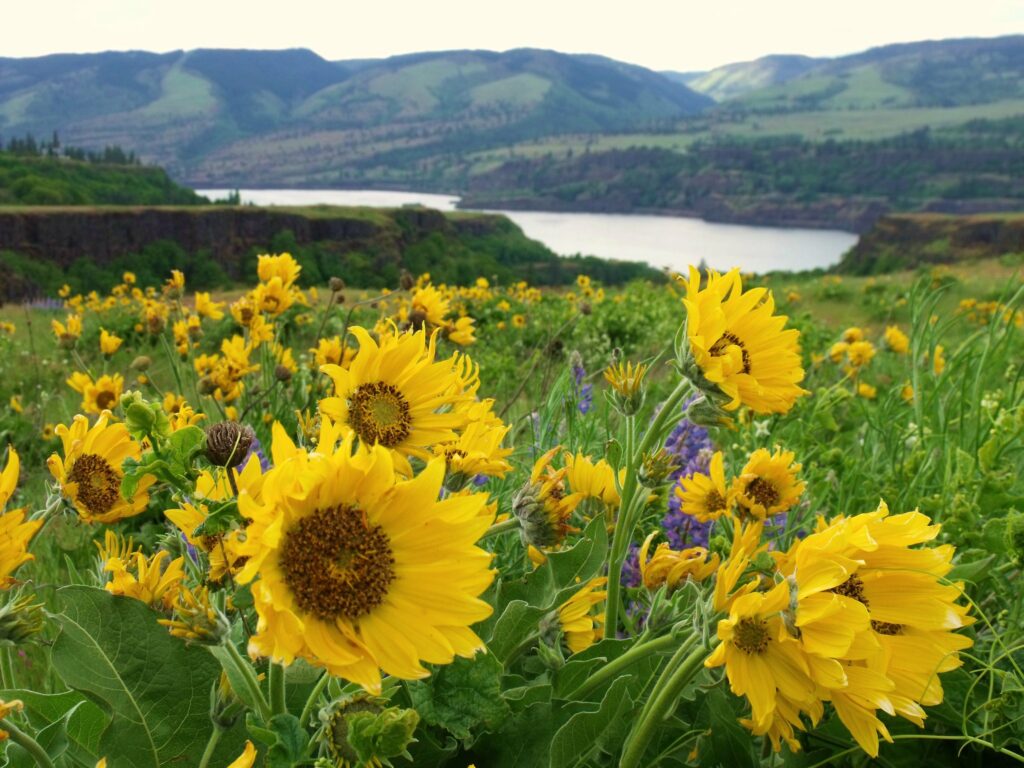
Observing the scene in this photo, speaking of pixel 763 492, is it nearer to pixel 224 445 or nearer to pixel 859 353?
pixel 224 445

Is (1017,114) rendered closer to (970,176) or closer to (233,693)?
(970,176)

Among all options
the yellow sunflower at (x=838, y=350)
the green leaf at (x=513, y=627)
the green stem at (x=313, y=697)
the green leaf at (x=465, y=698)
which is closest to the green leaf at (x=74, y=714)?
the green stem at (x=313, y=697)

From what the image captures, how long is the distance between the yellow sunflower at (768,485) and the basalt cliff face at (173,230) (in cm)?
3568

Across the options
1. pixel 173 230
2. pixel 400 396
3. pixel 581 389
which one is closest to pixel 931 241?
pixel 173 230

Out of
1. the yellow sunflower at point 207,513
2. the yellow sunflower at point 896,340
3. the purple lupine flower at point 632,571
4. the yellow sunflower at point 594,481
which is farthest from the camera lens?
the yellow sunflower at point 896,340

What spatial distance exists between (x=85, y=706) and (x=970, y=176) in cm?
12165

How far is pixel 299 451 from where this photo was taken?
0.77m

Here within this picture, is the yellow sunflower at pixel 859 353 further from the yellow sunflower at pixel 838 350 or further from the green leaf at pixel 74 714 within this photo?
the green leaf at pixel 74 714

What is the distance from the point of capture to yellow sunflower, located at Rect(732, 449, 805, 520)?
149 centimetres

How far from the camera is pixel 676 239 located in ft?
254

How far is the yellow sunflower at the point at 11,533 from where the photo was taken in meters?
0.93

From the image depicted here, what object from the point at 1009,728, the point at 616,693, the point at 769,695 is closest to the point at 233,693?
the point at 616,693

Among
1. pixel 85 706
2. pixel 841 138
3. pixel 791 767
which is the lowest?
pixel 791 767

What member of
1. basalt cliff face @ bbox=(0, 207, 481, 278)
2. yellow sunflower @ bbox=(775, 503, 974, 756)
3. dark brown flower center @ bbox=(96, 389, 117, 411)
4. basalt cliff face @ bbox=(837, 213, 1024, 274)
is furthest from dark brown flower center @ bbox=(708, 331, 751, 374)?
basalt cliff face @ bbox=(837, 213, 1024, 274)
